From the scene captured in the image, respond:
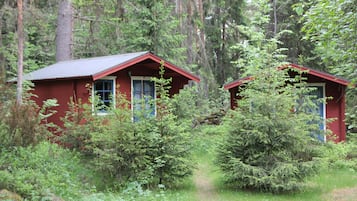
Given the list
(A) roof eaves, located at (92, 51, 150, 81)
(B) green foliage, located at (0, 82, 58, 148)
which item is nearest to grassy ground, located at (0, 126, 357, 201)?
(B) green foliage, located at (0, 82, 58, 148)

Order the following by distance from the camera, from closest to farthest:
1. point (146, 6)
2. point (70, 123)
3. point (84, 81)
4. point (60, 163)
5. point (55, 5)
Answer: point (60, 163)
point (70, 123)
point (84, 81)
point (146, 6)
point (55, 5)

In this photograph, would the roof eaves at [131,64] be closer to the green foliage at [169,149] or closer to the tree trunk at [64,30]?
the green foliage at [169,149]

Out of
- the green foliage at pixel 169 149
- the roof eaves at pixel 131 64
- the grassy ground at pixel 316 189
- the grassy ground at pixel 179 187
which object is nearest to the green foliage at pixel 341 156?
the grassy ground at pixel 316 189

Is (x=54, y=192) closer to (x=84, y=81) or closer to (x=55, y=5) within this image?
(x=84, y=81)

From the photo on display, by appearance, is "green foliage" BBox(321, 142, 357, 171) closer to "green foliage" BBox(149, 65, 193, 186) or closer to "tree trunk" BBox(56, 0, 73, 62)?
"green foliage" BBox(149, 65, 193, 186)

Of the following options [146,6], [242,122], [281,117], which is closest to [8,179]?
[242,122]

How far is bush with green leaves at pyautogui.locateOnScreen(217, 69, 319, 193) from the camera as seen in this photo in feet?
26.5

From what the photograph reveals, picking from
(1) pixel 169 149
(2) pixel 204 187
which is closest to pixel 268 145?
(2) pixel 204 187

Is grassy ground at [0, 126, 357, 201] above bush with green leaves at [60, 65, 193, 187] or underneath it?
underneath

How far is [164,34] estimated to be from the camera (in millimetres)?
14922

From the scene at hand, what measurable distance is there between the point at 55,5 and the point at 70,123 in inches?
442

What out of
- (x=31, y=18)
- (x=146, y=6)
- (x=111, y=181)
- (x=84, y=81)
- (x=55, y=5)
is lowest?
(x=111, y=181)

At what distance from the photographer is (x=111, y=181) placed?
27.6 ft

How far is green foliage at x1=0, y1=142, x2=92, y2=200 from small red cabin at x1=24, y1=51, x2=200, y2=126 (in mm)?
2107
